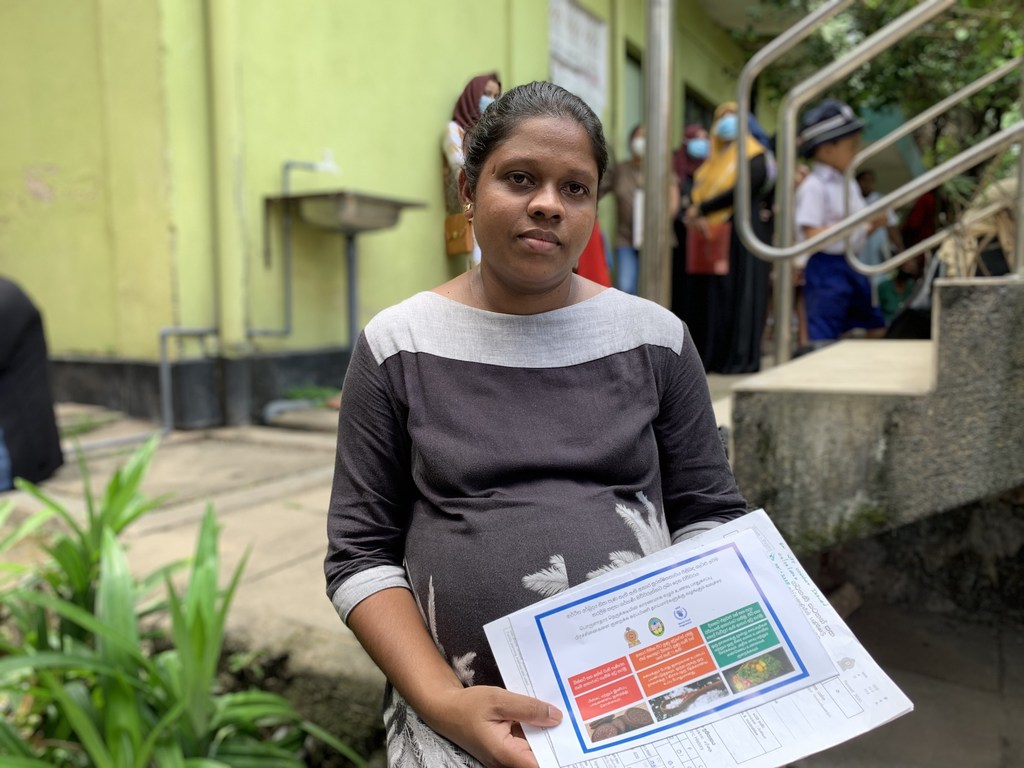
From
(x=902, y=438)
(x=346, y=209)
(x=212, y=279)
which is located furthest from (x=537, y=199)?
(x=212, y=279)

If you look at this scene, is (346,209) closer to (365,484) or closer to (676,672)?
(365,484)

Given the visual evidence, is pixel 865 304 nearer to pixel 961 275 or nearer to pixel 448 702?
pixel 961 275

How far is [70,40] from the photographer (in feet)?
16.6

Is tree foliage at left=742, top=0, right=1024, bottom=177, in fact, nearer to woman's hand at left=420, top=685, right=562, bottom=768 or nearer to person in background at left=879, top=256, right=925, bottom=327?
person in background at left=879, top=256, right=925, bottom=327

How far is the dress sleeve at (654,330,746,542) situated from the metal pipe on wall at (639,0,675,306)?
949 millimetres

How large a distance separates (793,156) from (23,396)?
11.0ft

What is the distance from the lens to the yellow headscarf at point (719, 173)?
4441 millimetres

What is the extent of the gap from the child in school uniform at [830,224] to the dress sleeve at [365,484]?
11.1 feet

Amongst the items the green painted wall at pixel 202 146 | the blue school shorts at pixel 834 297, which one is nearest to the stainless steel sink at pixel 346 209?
the green painted wall at pixel 202 146

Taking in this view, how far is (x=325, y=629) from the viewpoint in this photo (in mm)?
2330

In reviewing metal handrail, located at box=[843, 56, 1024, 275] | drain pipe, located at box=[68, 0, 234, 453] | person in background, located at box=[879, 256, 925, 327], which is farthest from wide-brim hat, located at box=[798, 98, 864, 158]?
drain pipe, located at box=[68, 0, 234, 453]

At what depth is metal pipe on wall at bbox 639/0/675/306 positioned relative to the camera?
216 cm

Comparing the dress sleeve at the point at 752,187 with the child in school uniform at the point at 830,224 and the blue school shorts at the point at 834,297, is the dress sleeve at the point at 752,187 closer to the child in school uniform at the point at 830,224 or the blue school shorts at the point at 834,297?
the child in school uniform at the point at 830,224

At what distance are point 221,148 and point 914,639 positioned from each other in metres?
4.24
